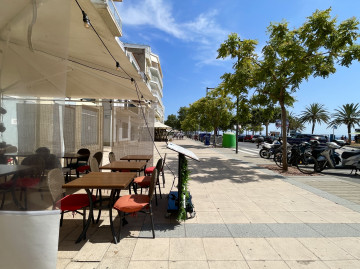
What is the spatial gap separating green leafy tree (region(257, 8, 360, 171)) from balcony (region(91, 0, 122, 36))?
8304 mm

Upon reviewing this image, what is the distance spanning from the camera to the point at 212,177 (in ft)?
26.0

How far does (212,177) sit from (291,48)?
539 centimetres

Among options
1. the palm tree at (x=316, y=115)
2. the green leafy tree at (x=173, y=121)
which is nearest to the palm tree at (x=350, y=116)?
the palm tree at (x=316, y=115)

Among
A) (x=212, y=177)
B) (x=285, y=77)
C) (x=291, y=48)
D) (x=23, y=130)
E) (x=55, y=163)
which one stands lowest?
(x=212, y=177)

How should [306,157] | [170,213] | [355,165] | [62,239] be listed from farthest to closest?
[306,157]
[355,165]
[170,213]
[62,239]

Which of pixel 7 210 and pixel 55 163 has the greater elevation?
pixel 55 163

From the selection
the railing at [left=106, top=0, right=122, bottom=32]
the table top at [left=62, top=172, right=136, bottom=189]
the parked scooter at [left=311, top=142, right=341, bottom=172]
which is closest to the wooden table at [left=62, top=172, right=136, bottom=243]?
the table top at [left=62, top=172, right=136, bottom=189]

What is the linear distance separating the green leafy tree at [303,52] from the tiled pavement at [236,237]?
4840mm

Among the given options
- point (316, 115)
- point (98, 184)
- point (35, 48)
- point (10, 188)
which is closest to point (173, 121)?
point (316, 115)

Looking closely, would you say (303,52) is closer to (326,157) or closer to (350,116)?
(326,157)

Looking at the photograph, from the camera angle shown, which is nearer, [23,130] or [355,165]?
[23,130]

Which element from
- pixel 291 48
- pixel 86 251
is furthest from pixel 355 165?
pixel 86 251

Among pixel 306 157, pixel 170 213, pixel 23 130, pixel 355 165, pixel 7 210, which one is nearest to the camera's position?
pixel 7 210

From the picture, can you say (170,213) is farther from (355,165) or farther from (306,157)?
(355,165)
